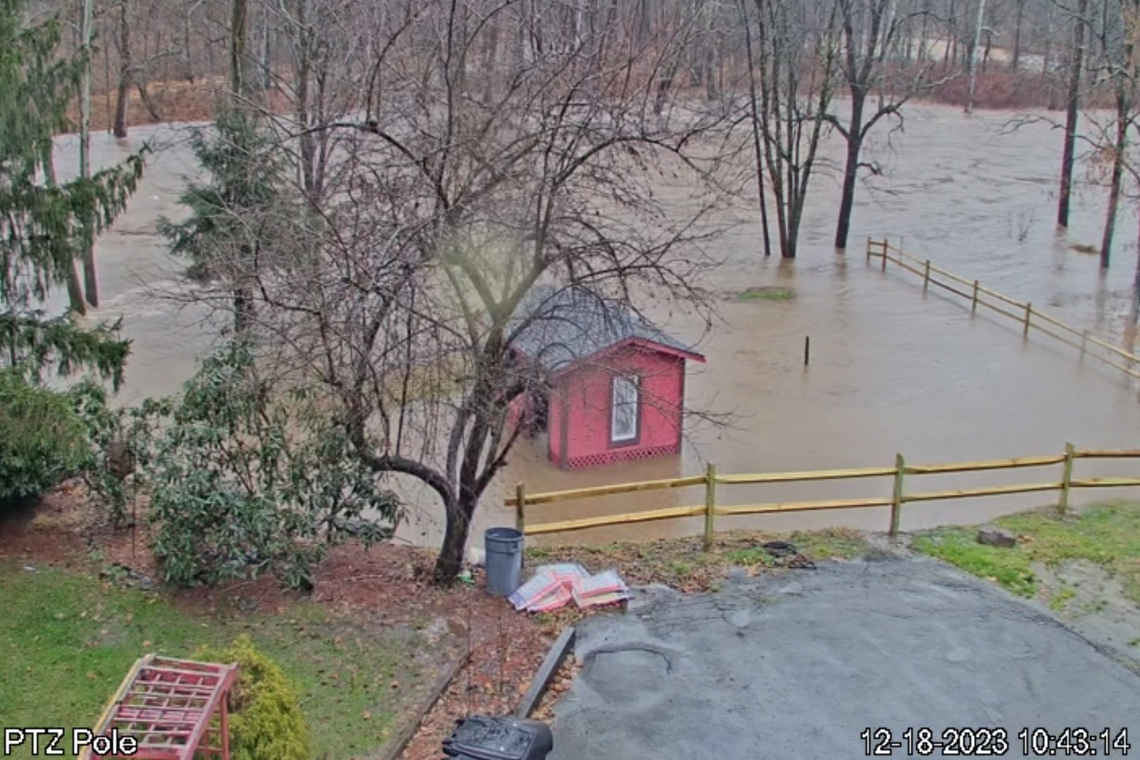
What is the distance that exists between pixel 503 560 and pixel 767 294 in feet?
58.2

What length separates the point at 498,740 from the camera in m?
6.85

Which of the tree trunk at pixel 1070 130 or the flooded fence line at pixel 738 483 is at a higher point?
the tree trunk at pixel 1070 130

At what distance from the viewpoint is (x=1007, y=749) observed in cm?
783

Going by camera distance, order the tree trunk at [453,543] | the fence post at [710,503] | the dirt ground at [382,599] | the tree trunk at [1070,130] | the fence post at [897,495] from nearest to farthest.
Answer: the dirt ground at [382,599]
the tree trunk at [453,543]
the fence post at [710,503]
the fence post at [897,495]
the tree trunk at [1070,130]

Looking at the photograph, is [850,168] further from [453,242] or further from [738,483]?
[453,242]

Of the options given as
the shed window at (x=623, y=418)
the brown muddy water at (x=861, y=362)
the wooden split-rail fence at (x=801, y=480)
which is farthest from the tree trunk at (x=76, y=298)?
the wooden split-rail fence at (x=801, y=480)

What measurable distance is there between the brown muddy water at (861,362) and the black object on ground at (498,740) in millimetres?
5988

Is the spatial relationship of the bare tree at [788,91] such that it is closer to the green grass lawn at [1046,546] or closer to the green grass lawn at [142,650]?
the green grass lawn at [1046,546]

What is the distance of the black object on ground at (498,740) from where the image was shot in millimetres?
6734

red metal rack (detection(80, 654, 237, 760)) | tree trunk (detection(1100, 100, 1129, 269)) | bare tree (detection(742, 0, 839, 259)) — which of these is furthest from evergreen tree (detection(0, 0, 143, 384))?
tree trunk (detection(1100, 100, 1129, 269))

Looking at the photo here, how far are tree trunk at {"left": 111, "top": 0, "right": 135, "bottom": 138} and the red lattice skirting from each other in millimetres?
16090

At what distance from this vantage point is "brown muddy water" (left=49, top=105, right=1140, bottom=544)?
1486 centimetres

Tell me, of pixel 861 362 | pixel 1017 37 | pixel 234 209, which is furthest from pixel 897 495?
pixel 1017 37

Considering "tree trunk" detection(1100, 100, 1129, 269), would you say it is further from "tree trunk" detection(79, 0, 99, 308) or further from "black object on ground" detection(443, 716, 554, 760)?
"black object on ground" detection(443, 716, 554, 760)
